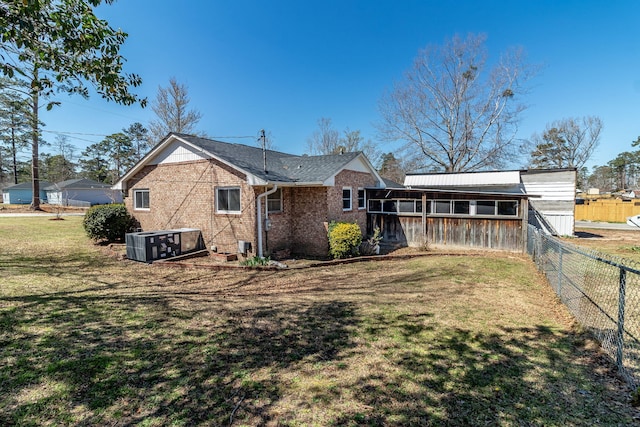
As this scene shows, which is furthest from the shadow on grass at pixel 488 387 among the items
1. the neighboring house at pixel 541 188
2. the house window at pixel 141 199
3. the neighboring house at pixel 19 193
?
the neighboring house at pixel 19 193

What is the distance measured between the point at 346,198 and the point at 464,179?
8.26 meters

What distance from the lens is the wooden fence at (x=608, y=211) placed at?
25578 mm

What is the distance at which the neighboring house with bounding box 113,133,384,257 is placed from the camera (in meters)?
11.1

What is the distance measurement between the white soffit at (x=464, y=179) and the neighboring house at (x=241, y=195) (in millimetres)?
6304

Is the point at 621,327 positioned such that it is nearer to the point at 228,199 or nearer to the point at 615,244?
the point at 228,199

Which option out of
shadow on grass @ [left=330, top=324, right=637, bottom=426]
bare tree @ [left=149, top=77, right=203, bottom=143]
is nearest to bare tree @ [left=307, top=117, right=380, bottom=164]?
bare tree @ [left=149, top=77, right=203, bottom=143]

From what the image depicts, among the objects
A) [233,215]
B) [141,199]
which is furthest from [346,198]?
[141,199]

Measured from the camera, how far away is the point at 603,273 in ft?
27.9

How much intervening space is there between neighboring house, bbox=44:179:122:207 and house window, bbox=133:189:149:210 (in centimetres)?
3095

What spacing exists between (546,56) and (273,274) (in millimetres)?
25578

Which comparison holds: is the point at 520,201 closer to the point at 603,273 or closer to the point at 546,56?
the point at 603,273

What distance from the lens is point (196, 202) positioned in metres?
12.3

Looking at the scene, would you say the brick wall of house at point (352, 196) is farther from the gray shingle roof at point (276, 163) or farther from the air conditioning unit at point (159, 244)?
the air conditioning unit at point (159, 244)

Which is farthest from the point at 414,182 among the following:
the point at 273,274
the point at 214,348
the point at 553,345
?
the point at 214,348
